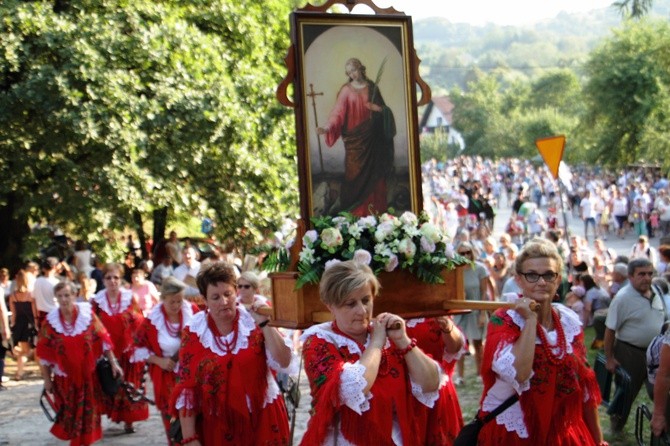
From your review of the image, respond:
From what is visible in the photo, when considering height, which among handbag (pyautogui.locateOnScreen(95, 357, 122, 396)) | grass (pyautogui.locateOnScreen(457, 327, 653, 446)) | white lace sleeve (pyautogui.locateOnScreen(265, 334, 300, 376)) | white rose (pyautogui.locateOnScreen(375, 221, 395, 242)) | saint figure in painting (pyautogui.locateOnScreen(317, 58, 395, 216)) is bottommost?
grass (pyautogui.locateOnScreen(457, 327, 653, 446))

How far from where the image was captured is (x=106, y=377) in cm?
1193

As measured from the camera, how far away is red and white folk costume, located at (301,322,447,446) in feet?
17.4

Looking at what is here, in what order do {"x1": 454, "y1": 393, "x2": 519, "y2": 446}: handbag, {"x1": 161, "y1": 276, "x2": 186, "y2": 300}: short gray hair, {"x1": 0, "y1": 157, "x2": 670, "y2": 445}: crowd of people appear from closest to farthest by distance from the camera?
1. {"x1": 0, "y1": 157, "x2": 670, "y2": 445}: crowd of people
2. {"x1": 454, "y1": 393, "x2": 519, "y2": 446}: handbag
3. {"x1": 161, "y1": 276, "x2": 186, "y2": 300}: short gray hair

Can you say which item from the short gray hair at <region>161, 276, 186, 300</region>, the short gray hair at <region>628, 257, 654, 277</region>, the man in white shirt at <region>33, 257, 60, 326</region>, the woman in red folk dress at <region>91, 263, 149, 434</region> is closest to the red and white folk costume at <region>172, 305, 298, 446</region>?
the short gray hair at <region>161, 276, 186, 300</region>

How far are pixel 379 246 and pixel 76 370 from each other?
5901mm

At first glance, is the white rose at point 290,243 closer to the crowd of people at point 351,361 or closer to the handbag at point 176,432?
the crowd of people at point 351,361

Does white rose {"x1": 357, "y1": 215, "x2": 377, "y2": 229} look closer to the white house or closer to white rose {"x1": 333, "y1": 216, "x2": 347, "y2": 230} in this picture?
white rose {"x1": 333, "y1": 216, "x2": 347, "y2": 230}

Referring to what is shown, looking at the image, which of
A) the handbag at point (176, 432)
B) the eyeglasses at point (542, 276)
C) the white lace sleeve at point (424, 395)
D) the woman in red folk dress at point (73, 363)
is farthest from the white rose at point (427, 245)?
the woman in red folk dress at point (73, 363)

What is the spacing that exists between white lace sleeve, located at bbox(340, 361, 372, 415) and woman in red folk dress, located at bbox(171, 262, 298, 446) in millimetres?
2308

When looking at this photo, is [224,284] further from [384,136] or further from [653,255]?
[653,255]

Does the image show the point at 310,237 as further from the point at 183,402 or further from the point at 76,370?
the point at 76,370

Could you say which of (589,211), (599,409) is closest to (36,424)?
(599,409)

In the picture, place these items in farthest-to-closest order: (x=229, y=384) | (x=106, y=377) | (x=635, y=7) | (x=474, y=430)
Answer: (x=635, y=7), (x=106, y=377), (x=229, y=384), (x=474, y=430)

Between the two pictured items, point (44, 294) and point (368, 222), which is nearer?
point (368, 222)
